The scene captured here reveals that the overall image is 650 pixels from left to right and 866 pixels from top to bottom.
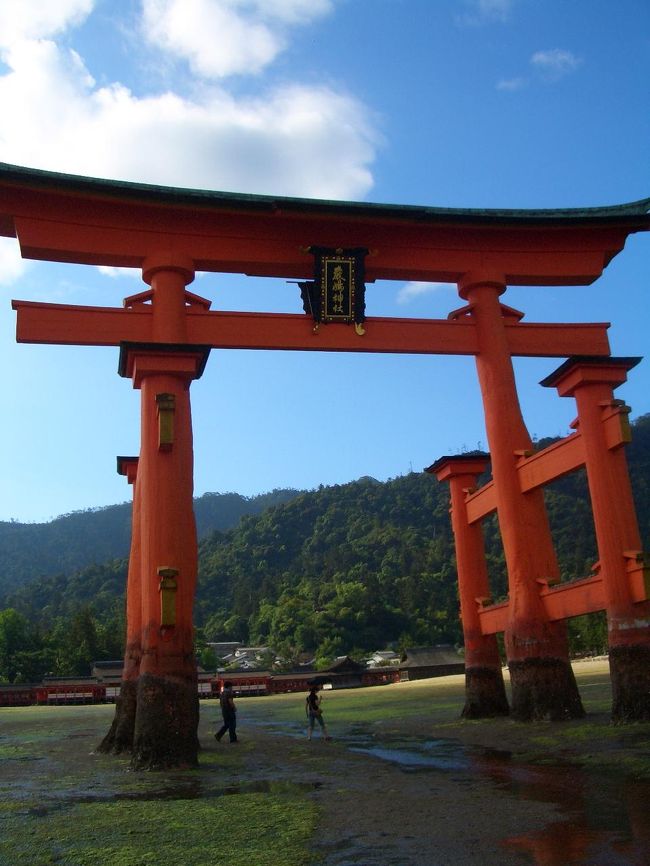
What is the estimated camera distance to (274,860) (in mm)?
5242

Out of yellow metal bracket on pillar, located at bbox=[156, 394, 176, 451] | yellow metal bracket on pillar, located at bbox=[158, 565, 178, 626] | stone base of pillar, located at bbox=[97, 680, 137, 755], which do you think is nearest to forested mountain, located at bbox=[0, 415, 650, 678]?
stone base of pillar, located at bbox=[97, 680, 137, 755]

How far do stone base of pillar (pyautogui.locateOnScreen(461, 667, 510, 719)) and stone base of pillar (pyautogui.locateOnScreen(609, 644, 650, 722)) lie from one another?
11.5 ft

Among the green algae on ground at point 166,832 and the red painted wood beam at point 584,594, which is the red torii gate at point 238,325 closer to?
the red painted wood beam at point 584,594

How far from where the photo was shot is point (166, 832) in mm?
6266

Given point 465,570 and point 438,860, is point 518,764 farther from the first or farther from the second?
point 465,570

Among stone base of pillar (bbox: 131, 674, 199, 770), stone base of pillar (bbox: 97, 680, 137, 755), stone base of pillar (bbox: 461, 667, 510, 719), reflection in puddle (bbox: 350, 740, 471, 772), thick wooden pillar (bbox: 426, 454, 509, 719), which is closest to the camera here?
reflection in puddle (bbox: 350, 740, 471, 772)

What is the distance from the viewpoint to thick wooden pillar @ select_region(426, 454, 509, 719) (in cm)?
1473

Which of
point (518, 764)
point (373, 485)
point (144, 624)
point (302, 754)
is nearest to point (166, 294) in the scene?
point (144, 624)

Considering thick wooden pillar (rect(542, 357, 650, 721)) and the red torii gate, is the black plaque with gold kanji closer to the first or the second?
the red torii gate

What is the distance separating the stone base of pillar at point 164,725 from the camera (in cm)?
1022

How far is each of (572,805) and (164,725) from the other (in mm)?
5875

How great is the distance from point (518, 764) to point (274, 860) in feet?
16.3

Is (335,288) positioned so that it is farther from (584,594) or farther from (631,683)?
(631,683)

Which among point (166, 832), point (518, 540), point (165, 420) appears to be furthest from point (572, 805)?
point (165, 420)
